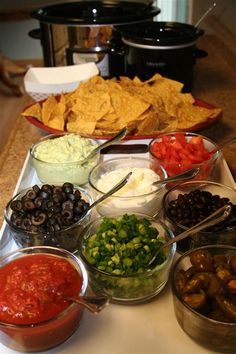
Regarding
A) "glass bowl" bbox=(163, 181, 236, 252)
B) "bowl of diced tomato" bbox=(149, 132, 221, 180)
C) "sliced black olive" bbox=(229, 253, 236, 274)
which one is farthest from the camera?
"bowl of diced tomato" bbox=(149, 132, 221, 180)

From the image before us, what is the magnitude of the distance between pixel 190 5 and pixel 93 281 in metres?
1.89

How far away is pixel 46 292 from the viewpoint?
74 cm

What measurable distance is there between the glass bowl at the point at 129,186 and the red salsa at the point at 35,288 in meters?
0.24

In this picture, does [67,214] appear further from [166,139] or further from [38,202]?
[166,139]

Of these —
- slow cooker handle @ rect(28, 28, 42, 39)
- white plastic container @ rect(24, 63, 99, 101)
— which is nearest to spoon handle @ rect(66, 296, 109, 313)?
white plastic container @ rect(24, 63, 99, 101)

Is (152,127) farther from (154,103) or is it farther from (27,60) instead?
(27,60)

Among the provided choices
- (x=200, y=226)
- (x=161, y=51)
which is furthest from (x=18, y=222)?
(x=161, y=51)

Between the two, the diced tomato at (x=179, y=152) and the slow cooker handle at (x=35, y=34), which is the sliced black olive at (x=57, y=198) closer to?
the diced tomato at (x=179, y=152)

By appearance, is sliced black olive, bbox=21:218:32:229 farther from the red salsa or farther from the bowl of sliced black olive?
the red salsa

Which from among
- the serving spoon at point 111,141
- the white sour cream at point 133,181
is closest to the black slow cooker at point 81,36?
the serving spoon at point 111,141

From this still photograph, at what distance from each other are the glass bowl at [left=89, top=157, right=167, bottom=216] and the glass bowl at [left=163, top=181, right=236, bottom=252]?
5 centimetres

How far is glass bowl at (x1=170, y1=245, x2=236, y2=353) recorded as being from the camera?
696 mm

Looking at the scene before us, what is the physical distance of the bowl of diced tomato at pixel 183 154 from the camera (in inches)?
45.9

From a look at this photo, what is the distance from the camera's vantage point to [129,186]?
3.55ft
